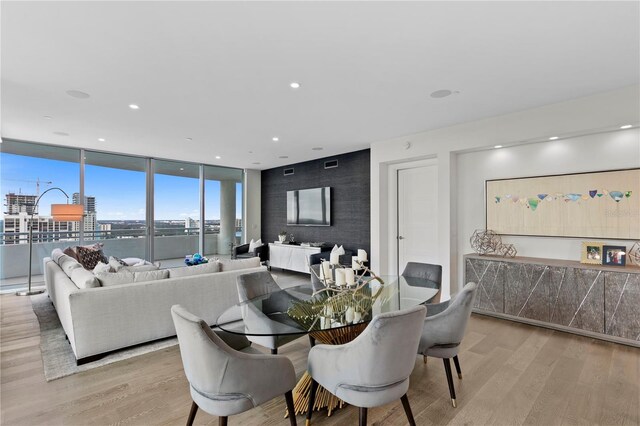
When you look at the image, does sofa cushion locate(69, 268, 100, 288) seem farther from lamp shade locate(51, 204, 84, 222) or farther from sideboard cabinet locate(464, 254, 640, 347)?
Result: sideboard cabinet locate(464, 254, 640, 347)

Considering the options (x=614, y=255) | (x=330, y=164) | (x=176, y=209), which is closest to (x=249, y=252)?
(x=176, y=209)

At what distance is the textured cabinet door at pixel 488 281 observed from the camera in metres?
3.96

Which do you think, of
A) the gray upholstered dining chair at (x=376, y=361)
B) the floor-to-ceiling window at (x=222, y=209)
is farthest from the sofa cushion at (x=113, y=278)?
the floor-to-ceiling window at (x=222, y=209)

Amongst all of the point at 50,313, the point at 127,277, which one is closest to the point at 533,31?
the point at 127,277

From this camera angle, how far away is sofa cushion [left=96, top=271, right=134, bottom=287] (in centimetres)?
302

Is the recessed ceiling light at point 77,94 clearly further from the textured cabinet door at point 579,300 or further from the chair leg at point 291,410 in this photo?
the textured cabinet door at point 579,300

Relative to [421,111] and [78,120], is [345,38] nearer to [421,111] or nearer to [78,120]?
[421,111]

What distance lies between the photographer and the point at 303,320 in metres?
2.08

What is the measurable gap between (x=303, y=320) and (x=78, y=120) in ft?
14.3

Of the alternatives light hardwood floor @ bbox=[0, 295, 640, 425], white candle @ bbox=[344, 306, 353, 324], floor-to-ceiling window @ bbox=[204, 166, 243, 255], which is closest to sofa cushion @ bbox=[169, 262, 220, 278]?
light hardwood floor @ bbox=[0, 295, 640, 425]

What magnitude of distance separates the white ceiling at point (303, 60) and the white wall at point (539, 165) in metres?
0.66

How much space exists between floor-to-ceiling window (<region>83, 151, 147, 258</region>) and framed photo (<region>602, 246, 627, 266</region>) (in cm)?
791

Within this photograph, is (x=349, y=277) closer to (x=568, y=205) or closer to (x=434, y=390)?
(x=434, y=390)

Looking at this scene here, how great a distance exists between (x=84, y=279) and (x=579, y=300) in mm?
5167
